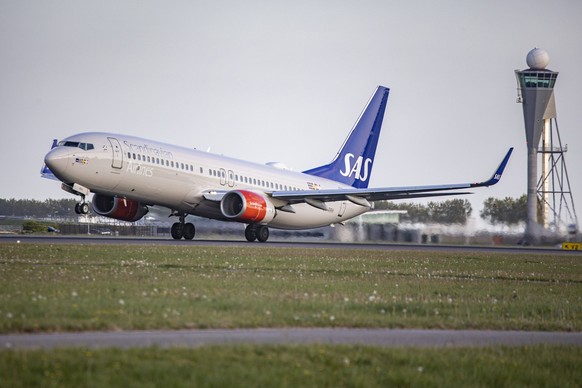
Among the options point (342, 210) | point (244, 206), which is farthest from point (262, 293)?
point (342, 210)

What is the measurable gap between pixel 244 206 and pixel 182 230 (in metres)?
4.95

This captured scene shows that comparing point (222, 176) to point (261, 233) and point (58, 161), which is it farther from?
point (58, 161)

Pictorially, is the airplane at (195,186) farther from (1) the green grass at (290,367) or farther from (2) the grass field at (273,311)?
(1) the green grass at (290,367)

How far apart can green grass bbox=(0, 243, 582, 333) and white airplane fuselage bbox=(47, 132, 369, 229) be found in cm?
838

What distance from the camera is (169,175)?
144 feet

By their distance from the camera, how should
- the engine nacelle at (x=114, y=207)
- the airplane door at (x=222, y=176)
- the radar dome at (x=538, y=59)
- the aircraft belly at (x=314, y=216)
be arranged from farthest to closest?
the radar dome at (x=538, y=59)
the aircraft belly at (x=314, y=216)
the airplane door at (x=222, y=176)
the engine nacelle at (x=114, y=207)

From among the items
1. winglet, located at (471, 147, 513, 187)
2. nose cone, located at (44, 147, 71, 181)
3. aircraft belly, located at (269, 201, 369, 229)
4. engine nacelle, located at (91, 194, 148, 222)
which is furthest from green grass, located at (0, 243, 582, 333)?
aircraft belly, located at (269, 201, 369, 229)

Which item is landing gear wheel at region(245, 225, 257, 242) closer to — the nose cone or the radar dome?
the nose cone

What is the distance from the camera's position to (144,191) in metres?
42.9

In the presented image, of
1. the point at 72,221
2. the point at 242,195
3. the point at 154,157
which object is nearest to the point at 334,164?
the point at 242,195

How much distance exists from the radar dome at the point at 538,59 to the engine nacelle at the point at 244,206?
55730 millimetres

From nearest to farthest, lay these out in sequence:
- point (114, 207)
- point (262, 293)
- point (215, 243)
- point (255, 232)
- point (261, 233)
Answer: point (262, 293) < point (215, 243) < point (114, 207) < point (255, 232) < point (261, 233)

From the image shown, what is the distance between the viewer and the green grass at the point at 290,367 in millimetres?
10227

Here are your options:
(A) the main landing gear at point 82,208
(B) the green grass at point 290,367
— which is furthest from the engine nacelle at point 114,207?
(B) the green grass at point 290,367
